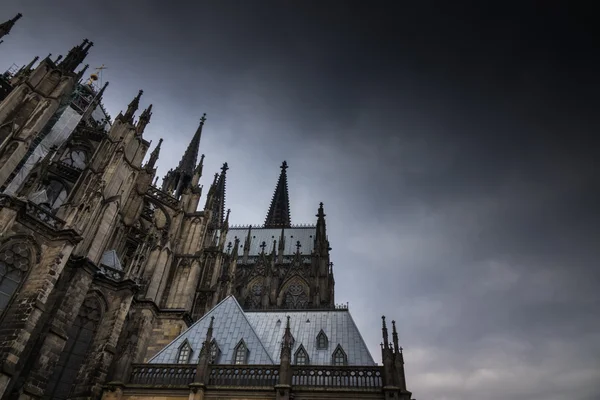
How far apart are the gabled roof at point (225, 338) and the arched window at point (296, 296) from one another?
18.3m

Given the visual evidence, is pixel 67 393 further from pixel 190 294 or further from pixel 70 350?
pixel 190 294

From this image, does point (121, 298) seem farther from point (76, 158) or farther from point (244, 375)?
point (76, 158)

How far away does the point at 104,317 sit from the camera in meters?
19.1

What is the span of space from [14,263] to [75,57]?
16.3 m

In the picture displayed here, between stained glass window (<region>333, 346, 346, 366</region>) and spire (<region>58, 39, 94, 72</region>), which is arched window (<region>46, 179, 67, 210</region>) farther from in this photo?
stained glass window (<region>333, 346, 346, 366</region>)

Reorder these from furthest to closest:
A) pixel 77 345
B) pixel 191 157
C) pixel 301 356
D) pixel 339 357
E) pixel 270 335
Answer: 1. pixel 191 157
2. pixel 270 335
3. pixel 77 345
4. pixel 301 356
5. pixel 339 357

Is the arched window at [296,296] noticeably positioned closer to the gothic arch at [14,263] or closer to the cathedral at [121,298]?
the cathedral at [121,298]

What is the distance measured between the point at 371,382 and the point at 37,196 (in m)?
19.1

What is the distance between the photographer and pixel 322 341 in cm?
1806

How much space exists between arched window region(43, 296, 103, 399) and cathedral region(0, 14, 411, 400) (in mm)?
46

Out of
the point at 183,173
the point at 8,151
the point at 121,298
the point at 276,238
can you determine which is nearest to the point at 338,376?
the point at 121,298

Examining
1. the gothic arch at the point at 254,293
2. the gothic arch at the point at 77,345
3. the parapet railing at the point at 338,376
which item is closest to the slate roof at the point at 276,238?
A: the gothic arch at the point at 254,293

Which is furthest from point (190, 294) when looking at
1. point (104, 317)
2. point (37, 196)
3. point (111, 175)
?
point (37, 196)

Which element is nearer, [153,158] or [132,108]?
[132,108]
